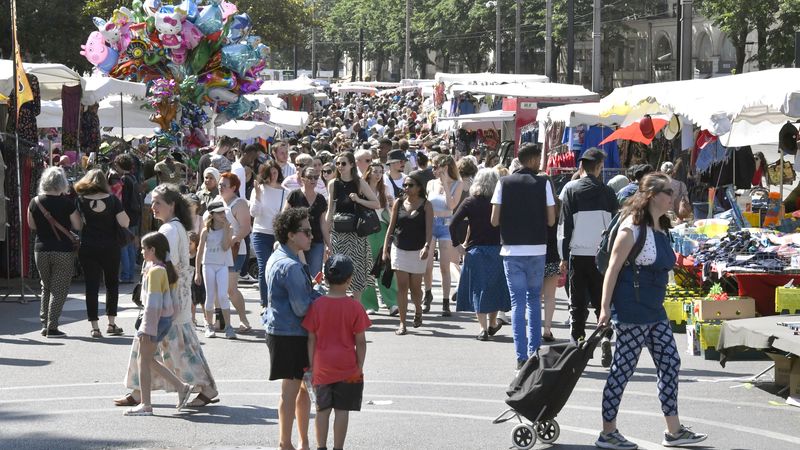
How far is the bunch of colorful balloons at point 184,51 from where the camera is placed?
21.2 metres

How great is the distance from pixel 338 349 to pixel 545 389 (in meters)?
1.48

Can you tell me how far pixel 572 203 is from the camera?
448 inches

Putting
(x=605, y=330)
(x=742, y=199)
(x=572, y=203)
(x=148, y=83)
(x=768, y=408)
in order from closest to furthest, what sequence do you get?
(x=605, y=330) → (x=768, y=408) → (x=572, y=203) → (x=742, y=199) → (x=148, y=83)

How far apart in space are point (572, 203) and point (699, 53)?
233 ft

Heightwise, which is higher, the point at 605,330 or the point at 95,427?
the point at 605,330

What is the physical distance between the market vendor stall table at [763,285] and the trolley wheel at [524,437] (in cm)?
506

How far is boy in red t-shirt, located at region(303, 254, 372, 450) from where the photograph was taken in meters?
7.26

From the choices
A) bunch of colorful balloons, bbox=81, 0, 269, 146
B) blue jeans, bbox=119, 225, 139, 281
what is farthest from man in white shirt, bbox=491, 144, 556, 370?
bunch of colorful balloons, bbox=81, 0, 269, 146

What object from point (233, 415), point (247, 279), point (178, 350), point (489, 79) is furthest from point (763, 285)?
point (489, 79)

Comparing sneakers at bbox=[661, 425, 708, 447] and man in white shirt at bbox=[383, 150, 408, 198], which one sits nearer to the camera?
sneakers at bbox=[661, 425, 708, 447]

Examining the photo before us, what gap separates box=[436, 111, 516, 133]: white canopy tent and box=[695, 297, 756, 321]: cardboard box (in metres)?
19.1

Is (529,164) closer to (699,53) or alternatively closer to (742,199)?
(742,199)

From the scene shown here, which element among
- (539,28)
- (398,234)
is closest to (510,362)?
(398,234)

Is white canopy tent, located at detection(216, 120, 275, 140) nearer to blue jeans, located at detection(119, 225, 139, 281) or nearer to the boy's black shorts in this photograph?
blue jeans, located at detection(119, 225, 139, 281)
